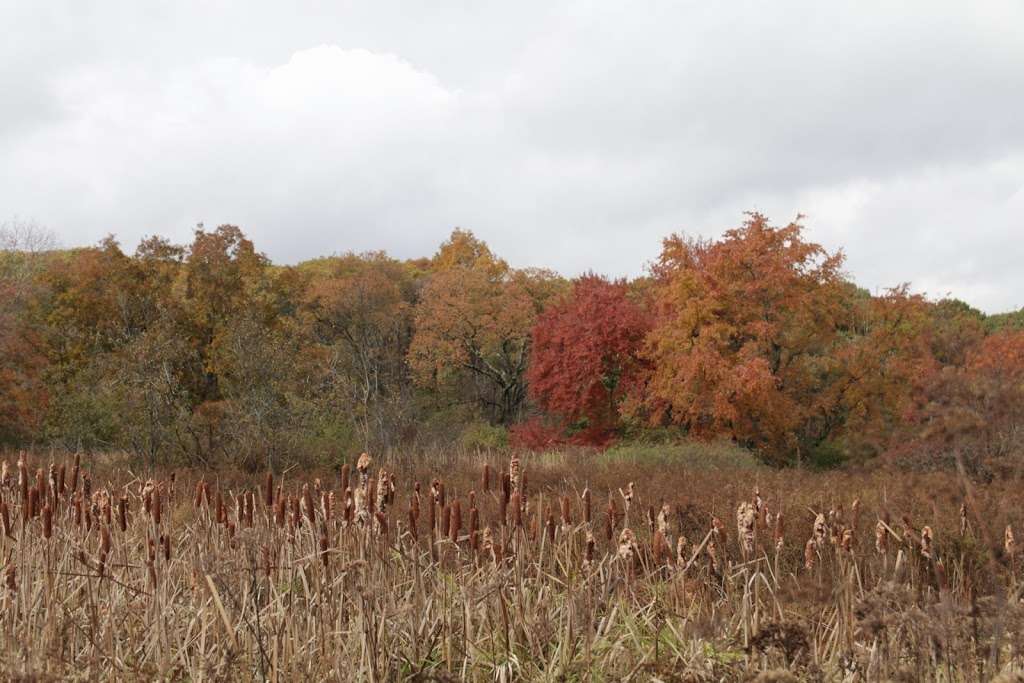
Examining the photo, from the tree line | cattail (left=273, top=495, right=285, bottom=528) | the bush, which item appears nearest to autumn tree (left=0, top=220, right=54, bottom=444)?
the tree line

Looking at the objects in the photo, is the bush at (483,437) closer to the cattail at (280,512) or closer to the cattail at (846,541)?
the cattail at (280,512)

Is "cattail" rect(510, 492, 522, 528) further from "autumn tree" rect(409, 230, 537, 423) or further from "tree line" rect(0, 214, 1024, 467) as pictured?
"autumn tree" rect(409, 230, 537, 423)

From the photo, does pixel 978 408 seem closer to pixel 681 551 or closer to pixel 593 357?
pixel 681 551

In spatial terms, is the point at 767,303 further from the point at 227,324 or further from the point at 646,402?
the point at 227,324

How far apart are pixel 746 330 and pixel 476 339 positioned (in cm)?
1442

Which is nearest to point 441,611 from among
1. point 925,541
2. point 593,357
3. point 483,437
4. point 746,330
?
point 925,541

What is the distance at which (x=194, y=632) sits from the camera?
175 inches

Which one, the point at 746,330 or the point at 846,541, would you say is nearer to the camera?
the point at 846,541

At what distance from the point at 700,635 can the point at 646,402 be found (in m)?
21.5

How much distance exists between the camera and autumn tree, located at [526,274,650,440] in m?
25.8

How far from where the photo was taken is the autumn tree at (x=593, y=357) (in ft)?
84.5

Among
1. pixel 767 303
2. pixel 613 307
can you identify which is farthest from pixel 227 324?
pixel 767 303

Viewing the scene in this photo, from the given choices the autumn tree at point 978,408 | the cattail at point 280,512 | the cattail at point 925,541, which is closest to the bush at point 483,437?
the autumn tree at point 978,408

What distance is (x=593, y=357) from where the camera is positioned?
84.0ft
